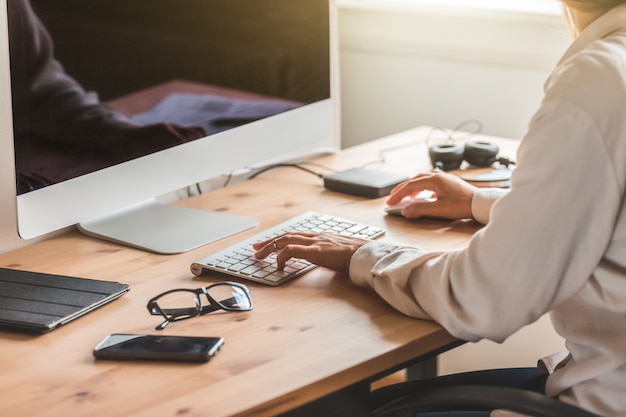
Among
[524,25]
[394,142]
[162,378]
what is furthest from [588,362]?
[524,25]

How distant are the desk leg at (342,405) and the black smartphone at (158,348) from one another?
137mm

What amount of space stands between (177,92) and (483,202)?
1.84 feet

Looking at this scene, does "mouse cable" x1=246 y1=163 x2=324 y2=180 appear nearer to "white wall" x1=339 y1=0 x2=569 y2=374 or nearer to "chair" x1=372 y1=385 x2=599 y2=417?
"white wall" x1=339 y1=0 x2=569 y2=374

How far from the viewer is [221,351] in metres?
1.16

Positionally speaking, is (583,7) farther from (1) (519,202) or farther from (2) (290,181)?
(2) (290,181)

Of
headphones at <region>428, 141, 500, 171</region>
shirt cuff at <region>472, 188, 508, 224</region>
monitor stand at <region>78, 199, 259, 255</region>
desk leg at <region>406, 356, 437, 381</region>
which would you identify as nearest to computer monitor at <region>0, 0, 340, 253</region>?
monitor stand at <region>78, 199, 259, 255</region>

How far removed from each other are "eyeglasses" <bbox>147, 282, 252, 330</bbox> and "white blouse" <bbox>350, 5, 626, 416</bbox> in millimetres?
242

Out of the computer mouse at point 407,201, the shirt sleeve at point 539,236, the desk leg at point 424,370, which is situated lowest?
the desk leg at point 424,370

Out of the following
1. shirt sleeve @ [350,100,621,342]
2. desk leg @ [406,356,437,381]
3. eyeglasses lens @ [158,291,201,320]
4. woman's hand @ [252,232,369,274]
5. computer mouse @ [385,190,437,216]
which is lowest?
desk leg @ [406,356,437,381]

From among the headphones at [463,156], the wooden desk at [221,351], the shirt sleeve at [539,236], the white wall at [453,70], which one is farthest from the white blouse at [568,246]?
the white wall at [453,70]

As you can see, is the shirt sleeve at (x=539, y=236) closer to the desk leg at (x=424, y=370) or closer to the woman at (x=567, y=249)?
Result: the woman at (x=567, y=249)

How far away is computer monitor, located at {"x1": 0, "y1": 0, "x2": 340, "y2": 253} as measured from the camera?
1378 mm

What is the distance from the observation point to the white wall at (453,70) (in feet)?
7.23

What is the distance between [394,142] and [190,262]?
81cm
